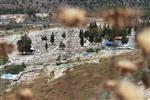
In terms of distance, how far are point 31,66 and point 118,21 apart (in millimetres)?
53062

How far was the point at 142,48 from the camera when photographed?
1.76 m

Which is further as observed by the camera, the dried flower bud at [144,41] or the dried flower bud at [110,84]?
the dried flower bud at [110,84]

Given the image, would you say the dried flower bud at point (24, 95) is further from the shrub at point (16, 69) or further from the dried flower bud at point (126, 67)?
the shrub at point (16, 69)

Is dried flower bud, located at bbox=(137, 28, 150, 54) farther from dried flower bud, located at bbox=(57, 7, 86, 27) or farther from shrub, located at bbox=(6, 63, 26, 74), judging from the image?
shrub, located at bbox=(6, 63, 26, 74)

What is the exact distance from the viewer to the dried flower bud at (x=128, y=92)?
1691mm

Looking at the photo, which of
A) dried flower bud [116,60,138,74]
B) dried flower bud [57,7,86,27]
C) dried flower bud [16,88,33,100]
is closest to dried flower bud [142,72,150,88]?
dried flower bud [116,60,138,74]

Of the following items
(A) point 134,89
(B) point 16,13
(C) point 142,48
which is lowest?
(B) point 16,13

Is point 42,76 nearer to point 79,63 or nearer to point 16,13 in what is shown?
point 79,63

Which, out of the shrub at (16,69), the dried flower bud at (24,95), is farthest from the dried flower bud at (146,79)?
the shrub at (16,69)

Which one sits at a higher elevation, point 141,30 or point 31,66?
point 141,30

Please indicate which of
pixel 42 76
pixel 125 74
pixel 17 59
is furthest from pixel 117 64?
pixel 17 59

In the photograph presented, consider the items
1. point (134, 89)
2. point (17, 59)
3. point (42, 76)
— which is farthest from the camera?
point (17, 59)

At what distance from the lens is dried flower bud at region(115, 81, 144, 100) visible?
1.69 m

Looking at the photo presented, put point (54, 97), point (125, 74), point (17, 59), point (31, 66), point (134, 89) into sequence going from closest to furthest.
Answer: point (134, 89) < point (125, 74) < point (54, 97) < point (31, 66) < point (17, 59)
